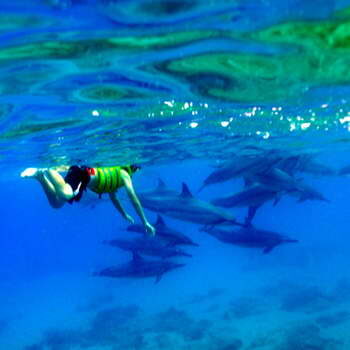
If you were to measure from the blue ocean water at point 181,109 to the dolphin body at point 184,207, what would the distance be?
2.05 feet

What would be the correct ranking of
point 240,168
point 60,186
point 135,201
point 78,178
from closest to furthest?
point 135,201, point 60,186, point 78,178, point 240,168

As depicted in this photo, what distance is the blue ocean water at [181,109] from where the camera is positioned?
855 centimetres

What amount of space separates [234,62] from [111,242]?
11863 mm

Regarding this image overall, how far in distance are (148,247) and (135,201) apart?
34.1ft

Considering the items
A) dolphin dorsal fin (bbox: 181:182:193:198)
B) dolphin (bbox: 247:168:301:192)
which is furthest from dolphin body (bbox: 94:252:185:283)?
dolphin (bbox: 247:168:301:192)

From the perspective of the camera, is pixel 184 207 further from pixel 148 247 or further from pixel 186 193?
pixel 148 247

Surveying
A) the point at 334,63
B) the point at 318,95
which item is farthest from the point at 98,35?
the point at 318,95

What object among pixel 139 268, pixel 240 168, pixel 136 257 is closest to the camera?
pixel 136 257

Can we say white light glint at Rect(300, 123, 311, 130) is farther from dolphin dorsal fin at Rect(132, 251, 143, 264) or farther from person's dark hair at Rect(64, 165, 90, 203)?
person's dark hair at Rect(64, 165, 90, 203)

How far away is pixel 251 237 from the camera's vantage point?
19.8m

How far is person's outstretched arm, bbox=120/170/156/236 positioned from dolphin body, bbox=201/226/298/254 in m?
9.93

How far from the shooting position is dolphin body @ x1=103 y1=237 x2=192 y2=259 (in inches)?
778

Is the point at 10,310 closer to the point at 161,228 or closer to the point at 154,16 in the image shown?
the point at 161,228

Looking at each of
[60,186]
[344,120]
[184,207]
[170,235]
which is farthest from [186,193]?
[60,186]
